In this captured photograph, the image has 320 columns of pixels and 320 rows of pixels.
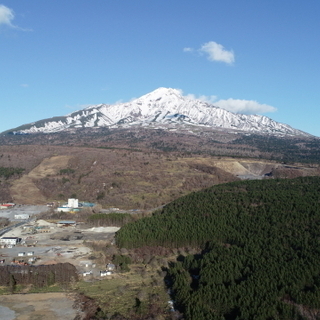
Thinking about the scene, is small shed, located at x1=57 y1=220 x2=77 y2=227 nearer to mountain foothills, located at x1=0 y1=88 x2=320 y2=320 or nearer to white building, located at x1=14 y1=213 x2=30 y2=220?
mountain foothills, located at x1=0 y1=88 x2=320 y2=320

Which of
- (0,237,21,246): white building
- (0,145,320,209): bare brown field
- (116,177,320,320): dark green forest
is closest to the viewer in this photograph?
(116,177,320,320): dark green forest

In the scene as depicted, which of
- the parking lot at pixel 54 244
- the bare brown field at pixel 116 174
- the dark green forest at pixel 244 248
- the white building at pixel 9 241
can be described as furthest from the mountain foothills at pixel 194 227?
the white building at pixel 9 241

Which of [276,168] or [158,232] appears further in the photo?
[276,168]

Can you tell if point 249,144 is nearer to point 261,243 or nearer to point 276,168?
point 276,168

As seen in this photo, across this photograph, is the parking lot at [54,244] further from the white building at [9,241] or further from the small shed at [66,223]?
the white building at [9,241]

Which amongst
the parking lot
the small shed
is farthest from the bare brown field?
the parking lot

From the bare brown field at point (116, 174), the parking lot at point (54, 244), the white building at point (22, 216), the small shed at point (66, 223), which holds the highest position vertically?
the bare brown field at point (116, 174)

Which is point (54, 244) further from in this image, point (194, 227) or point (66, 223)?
point (194, 227)

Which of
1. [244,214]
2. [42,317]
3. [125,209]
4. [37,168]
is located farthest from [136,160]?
[42,317]
